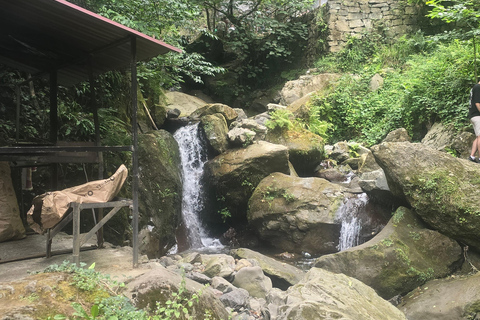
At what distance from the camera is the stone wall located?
17172mm

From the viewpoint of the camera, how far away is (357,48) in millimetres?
17031

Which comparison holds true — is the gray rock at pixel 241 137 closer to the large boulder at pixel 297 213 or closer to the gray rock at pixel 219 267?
the large boulder at pixel 297 213

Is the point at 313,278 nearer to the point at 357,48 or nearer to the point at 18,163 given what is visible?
the point at 18,163

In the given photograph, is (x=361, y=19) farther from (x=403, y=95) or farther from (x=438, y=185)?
(x=438, y=185)

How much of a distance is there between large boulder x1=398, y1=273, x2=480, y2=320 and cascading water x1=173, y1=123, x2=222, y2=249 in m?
5.31

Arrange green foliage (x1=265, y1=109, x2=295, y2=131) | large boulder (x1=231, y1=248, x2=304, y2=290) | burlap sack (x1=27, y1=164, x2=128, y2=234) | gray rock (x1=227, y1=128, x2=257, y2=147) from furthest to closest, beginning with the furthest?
green foliage (x1=265, y1=109, x2=295, y2=131) < gray rock (x1=227, y1=128, x2=257, y2=147) < large boulder (x1=231, y1=248, x2=304, y2=290) < burlap sack (x1=27, y1=164, x2=128, y2=234)

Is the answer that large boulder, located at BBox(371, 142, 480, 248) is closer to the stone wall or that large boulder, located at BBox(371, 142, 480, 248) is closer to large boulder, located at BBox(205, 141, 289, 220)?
large boulder, located at BBox(205, 141, 289, 220)

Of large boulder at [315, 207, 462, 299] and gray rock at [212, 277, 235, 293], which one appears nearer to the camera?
gray rock at [212, 277, 235, 293]

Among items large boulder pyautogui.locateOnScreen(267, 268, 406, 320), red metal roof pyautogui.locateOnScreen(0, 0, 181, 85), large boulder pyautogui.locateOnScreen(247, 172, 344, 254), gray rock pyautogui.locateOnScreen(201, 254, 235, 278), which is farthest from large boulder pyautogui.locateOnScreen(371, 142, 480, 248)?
red metal roof pyautogui.locateOnScreen(0, 0, 181, 85)

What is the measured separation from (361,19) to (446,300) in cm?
1514

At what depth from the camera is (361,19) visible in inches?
690

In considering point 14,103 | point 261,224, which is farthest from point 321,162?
point 14,103

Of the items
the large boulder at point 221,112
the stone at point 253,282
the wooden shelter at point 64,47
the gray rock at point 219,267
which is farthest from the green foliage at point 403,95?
the wooden shelter at point 64,47

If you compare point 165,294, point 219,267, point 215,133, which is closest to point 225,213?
point 215,133
